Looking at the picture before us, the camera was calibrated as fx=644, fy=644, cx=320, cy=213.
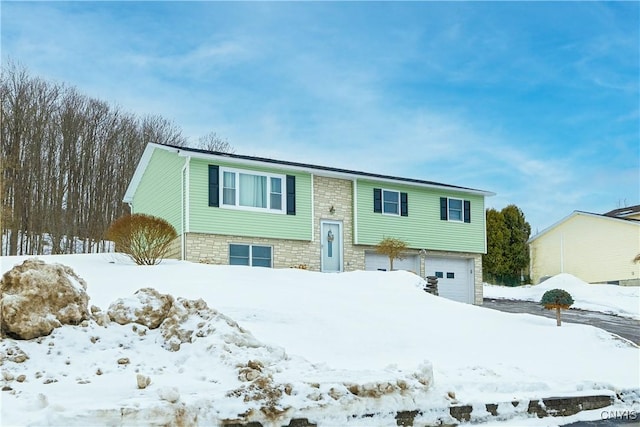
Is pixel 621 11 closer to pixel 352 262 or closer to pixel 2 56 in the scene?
pixel 352 262

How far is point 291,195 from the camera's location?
69.5ft

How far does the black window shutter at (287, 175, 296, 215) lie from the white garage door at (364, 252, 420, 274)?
→ 352 cm

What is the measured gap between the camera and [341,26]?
48.6 feet

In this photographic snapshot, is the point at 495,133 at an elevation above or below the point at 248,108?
below

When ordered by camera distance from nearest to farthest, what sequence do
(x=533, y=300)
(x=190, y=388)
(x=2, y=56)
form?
1. (x=190, y=388)
2. (x=533, y=300)
3. (x=2, y=56)

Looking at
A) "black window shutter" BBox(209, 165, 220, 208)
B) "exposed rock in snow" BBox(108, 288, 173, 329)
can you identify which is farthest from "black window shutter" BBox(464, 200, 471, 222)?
"exposed rock in snow" BBox(108, 288, 173, 329)

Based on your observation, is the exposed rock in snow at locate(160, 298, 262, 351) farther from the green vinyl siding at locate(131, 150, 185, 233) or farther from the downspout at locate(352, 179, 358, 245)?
the downspout at locate(352, 179, 358, 245)

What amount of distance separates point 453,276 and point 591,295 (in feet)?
19.2

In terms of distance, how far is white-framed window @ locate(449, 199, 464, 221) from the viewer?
25125 millimetres

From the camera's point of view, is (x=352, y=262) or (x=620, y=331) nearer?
(x=620, y=331)

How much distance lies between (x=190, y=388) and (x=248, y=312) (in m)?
4.64

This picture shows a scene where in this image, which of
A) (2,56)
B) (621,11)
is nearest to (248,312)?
(621,11)

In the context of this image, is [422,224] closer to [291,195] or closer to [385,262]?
[385,262]

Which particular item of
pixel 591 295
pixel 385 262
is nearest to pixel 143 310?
pixel 385 262
